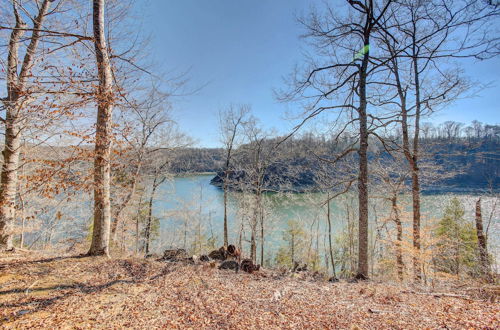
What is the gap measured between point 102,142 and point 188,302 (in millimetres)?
3269

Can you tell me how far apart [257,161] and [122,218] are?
25.8 feet

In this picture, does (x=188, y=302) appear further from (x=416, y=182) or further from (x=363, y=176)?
(x=416, y=182)

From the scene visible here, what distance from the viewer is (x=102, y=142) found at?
163 inches

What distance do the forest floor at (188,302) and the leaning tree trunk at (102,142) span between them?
1.57 feet

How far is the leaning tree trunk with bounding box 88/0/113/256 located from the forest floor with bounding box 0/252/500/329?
477mm

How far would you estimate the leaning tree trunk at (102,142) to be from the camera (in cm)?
404

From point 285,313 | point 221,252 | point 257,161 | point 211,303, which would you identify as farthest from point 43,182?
point 257,161

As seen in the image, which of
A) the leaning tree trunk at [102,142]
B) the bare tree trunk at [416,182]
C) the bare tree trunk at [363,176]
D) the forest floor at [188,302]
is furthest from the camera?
the bare tree trunk at [416,182]

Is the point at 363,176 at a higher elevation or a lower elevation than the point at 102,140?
lower

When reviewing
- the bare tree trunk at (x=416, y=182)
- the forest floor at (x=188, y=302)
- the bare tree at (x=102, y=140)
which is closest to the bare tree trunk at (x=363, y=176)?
the forest floor at (x=188, y=302)

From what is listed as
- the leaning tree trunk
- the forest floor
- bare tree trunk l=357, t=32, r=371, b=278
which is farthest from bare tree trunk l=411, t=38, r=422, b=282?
the leaning tree trunk

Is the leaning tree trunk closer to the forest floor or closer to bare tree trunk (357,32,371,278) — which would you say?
the forest floor

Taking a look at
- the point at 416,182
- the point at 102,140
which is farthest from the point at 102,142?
the point at 416,182

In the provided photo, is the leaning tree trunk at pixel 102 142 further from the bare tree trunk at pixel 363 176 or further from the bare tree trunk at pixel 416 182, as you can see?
the bare tree trunk at pixel 416 182
